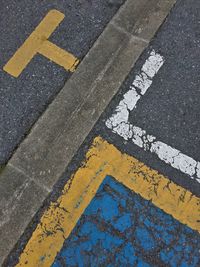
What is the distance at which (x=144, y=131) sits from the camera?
9.07ft

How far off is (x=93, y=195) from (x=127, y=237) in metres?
0.32

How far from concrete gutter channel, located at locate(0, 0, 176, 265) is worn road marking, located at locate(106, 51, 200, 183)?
10 cm

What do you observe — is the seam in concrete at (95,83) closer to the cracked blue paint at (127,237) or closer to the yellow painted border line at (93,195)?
the yellow painted border line at (93,195)

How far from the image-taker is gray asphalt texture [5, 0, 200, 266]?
2658 millimetres

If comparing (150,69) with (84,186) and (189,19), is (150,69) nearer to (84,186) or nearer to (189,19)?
(189,19)

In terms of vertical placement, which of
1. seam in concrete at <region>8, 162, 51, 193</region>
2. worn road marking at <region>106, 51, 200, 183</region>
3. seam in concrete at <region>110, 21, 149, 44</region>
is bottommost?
seam in concrete at <region>8, 162, 51, 193</region>

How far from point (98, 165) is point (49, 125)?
0.42 metres

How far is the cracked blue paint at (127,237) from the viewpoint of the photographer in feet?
8.03

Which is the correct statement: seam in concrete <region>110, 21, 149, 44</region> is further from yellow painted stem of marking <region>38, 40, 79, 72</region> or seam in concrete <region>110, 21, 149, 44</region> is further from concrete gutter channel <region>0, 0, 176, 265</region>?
yellow painted stem of marking <region>38, 40, 79, 72</region>

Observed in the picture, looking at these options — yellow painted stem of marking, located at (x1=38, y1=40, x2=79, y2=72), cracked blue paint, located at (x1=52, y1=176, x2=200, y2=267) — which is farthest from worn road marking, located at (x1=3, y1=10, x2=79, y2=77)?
cracked blue paint, located at (x1=52, y1=176, x2=200, y2=267)

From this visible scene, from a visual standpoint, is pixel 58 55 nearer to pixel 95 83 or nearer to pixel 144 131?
pixel 95 83

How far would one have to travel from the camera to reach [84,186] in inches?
103

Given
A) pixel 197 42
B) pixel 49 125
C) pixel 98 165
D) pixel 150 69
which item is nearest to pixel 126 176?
pixel 98 165

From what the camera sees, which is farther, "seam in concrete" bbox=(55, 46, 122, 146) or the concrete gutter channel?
"seam in concrete" bbox=(55, 46, 122, 146)
